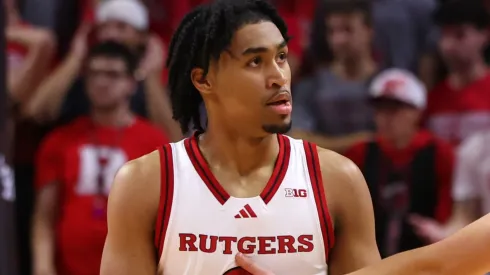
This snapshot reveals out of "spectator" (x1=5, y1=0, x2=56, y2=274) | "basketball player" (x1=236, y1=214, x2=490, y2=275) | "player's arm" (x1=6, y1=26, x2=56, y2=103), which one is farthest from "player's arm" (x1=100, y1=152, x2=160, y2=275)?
"player's arm" (x1=6, y1=26, x2=56, y2=103)

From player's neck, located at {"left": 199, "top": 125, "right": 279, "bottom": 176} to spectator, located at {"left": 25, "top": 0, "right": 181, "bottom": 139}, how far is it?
2.57 meters

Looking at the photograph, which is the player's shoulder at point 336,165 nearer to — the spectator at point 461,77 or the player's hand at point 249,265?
the player's hand at point 249,265

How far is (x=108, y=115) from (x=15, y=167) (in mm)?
700

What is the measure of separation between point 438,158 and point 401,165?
0.69 feet

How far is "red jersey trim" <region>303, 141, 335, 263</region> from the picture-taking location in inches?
113

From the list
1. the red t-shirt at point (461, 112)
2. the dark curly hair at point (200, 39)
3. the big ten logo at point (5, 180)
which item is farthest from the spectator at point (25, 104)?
the dark curly hair at point (200, 39)

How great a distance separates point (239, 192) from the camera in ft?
9.61

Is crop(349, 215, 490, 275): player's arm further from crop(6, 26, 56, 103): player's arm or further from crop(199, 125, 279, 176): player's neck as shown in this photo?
crop(6, 26, 56, 103): player's arm

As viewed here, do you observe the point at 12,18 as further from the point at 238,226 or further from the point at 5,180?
the point at 238,226

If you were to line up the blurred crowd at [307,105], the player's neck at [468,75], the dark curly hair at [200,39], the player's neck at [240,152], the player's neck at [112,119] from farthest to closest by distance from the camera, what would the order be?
the player's neck at [468,75] → the player's neck at [112,119] → the blurred crowd at [307,105] → the player's neck at [240,152] → the dark curly hair at [200,39]

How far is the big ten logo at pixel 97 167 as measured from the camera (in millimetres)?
5113

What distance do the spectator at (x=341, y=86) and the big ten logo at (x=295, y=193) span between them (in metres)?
2.46

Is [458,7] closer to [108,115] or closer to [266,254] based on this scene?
[108,115]

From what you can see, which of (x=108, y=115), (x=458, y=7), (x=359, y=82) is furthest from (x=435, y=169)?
(x=108, y=115)
